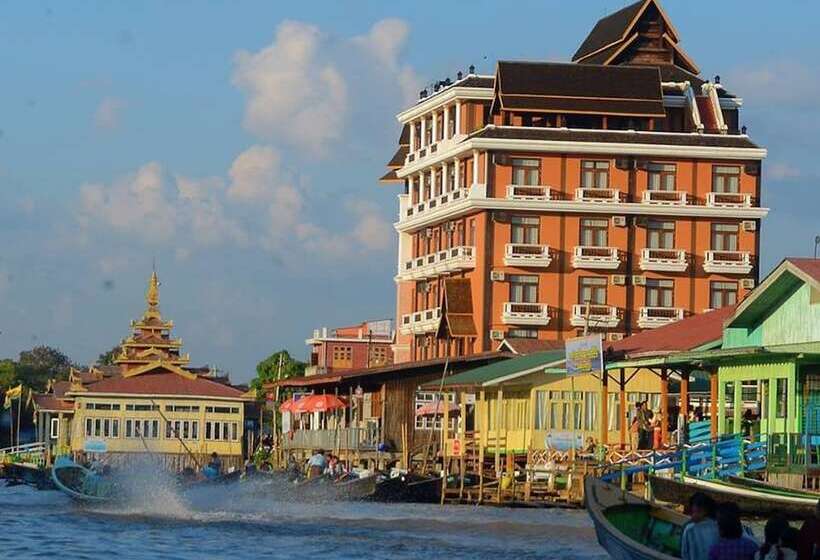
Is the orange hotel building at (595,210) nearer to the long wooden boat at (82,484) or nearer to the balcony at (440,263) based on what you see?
the balcony at (440,263)

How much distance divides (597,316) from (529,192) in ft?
18.7

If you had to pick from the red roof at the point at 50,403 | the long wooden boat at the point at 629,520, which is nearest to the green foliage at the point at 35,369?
the red roof at the point at 50,403

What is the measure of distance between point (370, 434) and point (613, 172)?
47.8 ft

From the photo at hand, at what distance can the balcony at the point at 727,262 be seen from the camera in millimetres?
76750

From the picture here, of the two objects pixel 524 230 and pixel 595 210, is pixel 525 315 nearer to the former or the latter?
pixel 524 230

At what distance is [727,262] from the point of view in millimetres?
76812

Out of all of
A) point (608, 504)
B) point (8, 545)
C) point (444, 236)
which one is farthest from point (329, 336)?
point (608, 504)

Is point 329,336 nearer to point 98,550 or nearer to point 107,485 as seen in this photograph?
point 107,485

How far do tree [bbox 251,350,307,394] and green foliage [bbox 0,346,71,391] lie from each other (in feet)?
104

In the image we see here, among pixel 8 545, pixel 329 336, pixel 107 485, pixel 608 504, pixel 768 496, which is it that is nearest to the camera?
pixel 608 504

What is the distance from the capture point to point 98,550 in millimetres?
37375

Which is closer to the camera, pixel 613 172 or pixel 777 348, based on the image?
pixel 777 348

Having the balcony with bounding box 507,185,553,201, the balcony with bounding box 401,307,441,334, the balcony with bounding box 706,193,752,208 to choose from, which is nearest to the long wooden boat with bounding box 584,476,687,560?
the balcony with bounding box 507,185,553,201

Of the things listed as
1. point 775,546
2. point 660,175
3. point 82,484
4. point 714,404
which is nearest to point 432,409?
point 660,175
